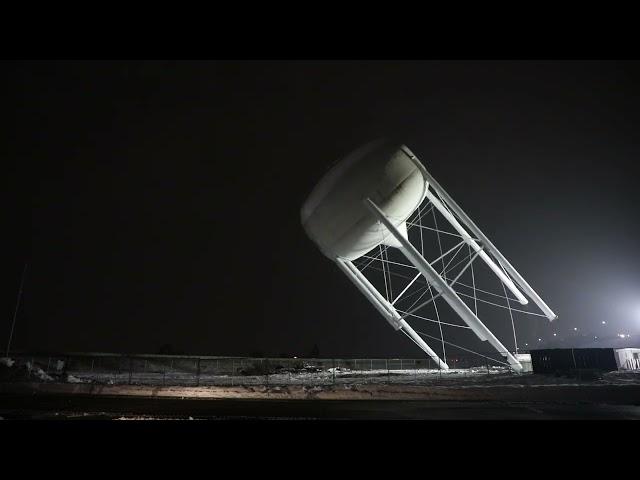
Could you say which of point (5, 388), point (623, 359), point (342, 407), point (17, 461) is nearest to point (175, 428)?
point (17, 461)

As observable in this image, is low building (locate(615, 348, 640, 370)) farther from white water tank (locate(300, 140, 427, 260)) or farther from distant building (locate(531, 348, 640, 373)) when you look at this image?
white water tank (locate(300, 140, 427, 260))

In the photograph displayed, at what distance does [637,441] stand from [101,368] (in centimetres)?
3416

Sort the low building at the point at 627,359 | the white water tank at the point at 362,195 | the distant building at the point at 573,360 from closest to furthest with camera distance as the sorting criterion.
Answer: the distant building at the point at 573,360, the white water tank at the point at 362,195, the low building at the point at 627,359

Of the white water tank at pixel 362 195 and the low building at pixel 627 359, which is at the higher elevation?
the white water tank at pixel 362 195

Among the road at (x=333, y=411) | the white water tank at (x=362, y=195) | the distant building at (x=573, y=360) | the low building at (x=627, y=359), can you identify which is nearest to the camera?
the road at (x=333, y=411)

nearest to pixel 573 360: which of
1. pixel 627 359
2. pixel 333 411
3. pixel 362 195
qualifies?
pixel 627 359

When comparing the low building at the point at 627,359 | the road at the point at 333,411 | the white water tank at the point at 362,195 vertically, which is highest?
the white water tank at the point at 362,195

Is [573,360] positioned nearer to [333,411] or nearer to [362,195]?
[362,195]

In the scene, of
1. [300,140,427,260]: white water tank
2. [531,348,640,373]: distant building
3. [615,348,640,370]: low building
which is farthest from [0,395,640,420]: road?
[615,348,640,370]: low building

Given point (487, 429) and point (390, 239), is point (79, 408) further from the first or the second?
point (390, 239)

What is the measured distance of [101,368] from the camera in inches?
1180

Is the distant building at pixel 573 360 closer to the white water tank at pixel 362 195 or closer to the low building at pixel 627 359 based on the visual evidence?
the low building at pixel 627 359

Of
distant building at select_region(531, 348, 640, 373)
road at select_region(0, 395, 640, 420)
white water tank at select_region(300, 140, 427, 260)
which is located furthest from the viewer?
white water tank at select_region(300, 140, 427, 260)

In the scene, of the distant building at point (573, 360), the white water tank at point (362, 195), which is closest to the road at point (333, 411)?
the distant building at point (573, 360)
